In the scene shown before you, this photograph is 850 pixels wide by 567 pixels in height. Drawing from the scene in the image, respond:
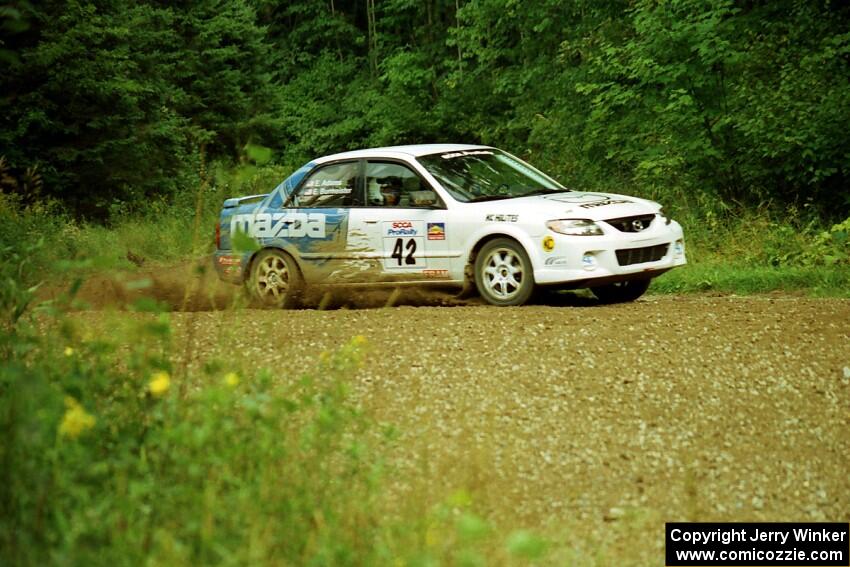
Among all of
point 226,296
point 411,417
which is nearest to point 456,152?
point 226,296

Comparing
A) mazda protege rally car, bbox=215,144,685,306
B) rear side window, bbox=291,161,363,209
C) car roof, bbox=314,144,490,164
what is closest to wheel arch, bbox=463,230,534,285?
mazda protege rally car, bbox=215,144,685,306

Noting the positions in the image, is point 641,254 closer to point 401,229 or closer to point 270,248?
point 401,229

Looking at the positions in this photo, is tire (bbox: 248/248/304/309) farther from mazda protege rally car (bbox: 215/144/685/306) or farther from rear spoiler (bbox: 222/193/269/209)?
rear spoiler (bbox: 222/193/269/209)

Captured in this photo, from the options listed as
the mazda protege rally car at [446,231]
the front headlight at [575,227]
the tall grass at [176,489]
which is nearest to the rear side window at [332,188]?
the mazda protege rally car at [446,231]

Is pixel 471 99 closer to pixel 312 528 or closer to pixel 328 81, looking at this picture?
pixel 328 81

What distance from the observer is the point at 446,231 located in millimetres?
12008

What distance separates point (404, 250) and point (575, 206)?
1.72 m

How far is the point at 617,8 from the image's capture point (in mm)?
23688

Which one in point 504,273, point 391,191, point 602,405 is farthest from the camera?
point 391,191

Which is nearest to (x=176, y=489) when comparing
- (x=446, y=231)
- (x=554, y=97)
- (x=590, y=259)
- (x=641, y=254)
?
(x=590, y=259)

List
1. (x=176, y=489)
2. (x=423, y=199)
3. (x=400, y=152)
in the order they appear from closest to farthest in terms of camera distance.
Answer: (x=176, y=489) → (x=423, y=199) → (x=400, y=152)

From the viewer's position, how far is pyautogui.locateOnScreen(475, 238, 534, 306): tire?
37.9 feet

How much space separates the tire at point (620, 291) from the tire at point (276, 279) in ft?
Answer: 9.86

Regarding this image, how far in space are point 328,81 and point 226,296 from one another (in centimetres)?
3545
